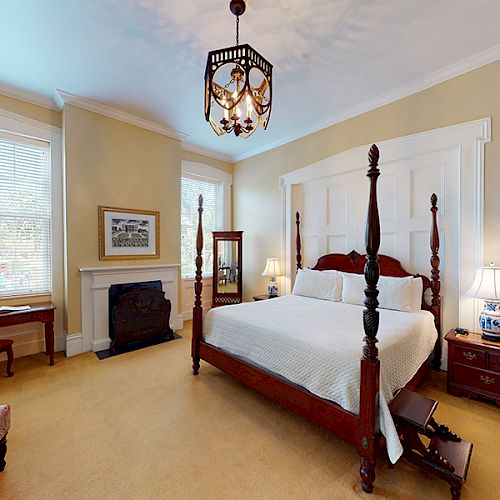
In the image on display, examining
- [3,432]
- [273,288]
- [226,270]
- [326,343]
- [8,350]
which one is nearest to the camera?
[3,432]

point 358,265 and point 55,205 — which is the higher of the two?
point 55,205

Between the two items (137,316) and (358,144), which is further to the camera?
(137,316)

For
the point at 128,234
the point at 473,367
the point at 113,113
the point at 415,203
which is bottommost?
the point at 473,367

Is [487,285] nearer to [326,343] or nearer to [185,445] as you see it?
[326,343]

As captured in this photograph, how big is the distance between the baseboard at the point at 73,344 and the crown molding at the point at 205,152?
11.1 ft

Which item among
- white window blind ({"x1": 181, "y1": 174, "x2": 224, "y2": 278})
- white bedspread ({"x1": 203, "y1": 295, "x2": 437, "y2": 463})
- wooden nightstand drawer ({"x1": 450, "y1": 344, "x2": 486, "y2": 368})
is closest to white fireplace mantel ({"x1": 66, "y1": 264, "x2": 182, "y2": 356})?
white window blind ({"x1": 181, "y1": 174, "x2": 224, "y2": 278})

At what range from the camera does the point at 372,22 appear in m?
2.22

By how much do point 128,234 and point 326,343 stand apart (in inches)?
124

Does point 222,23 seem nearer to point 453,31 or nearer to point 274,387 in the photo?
point 453,31

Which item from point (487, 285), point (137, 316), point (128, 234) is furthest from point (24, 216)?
point (487, 285)

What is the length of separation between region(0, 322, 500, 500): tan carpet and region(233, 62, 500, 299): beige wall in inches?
82.3

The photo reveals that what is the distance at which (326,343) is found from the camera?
1.89m

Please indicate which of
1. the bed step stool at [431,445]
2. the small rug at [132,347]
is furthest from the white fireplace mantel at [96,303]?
the bed step stool at [431,445]

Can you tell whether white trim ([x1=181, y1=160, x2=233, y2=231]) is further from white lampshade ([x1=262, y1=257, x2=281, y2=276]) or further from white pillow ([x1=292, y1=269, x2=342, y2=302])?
white pillow ([x1=292, y1=269, x2=342, y2=302])
